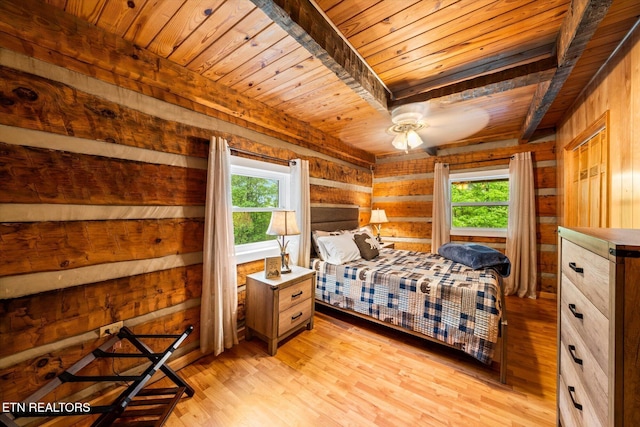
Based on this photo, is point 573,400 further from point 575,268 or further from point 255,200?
point 255,200

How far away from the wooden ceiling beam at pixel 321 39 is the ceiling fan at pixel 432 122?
0.53 m

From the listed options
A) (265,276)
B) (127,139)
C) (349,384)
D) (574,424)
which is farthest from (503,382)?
(127,139)

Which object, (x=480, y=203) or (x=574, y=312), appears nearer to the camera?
(x=574, y=312)

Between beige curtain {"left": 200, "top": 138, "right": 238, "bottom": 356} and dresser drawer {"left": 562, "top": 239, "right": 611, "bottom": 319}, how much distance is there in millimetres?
2101

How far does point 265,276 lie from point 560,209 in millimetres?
3761

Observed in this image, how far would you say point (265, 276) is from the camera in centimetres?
213

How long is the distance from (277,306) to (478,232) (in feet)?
11.4

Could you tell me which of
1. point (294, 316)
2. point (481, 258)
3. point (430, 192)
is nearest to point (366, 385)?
point (294, 316)

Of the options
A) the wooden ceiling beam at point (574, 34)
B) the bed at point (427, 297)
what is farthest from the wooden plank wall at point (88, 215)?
the wooden ceiling beam at point (574, 34)

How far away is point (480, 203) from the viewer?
12.2ft

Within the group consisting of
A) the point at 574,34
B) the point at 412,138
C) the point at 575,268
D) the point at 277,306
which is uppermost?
the point at 574,34

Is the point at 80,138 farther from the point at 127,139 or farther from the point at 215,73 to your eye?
the point at 215,73

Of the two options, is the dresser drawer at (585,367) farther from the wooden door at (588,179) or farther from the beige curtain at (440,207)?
the beige curtain at (440,207)

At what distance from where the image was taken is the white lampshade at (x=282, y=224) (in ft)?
7.04
